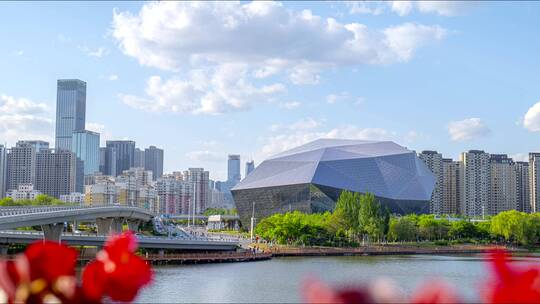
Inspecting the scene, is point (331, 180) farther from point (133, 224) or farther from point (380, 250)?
point (133, 224)

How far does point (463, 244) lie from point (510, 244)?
9.67m

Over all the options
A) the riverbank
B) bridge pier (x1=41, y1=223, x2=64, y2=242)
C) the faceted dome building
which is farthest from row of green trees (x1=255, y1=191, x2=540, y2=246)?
bridge pier (x1=41, y1=223, x2=64, y2=242)

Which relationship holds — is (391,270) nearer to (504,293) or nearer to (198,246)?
(198,246)

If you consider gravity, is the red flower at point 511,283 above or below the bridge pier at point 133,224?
above

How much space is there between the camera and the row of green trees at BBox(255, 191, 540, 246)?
315 ft

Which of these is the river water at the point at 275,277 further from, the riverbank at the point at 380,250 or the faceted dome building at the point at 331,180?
the faceted dome building at the point at 331,180

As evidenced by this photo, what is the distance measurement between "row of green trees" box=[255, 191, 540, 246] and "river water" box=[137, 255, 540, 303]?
40.8ft

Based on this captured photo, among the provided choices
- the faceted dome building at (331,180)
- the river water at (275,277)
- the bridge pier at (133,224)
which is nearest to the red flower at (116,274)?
the river water at (275,277)

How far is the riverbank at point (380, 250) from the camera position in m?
89.0

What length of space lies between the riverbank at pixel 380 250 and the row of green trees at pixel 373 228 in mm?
2422

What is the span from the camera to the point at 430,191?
14362 cm

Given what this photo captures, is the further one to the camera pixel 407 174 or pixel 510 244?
pixel 407 174

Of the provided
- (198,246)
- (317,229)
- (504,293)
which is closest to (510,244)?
(317,229)

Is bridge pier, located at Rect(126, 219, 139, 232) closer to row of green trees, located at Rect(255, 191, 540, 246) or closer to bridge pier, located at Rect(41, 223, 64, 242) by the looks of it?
row of green trees, located at Rect(255, 191, 540, 246)
